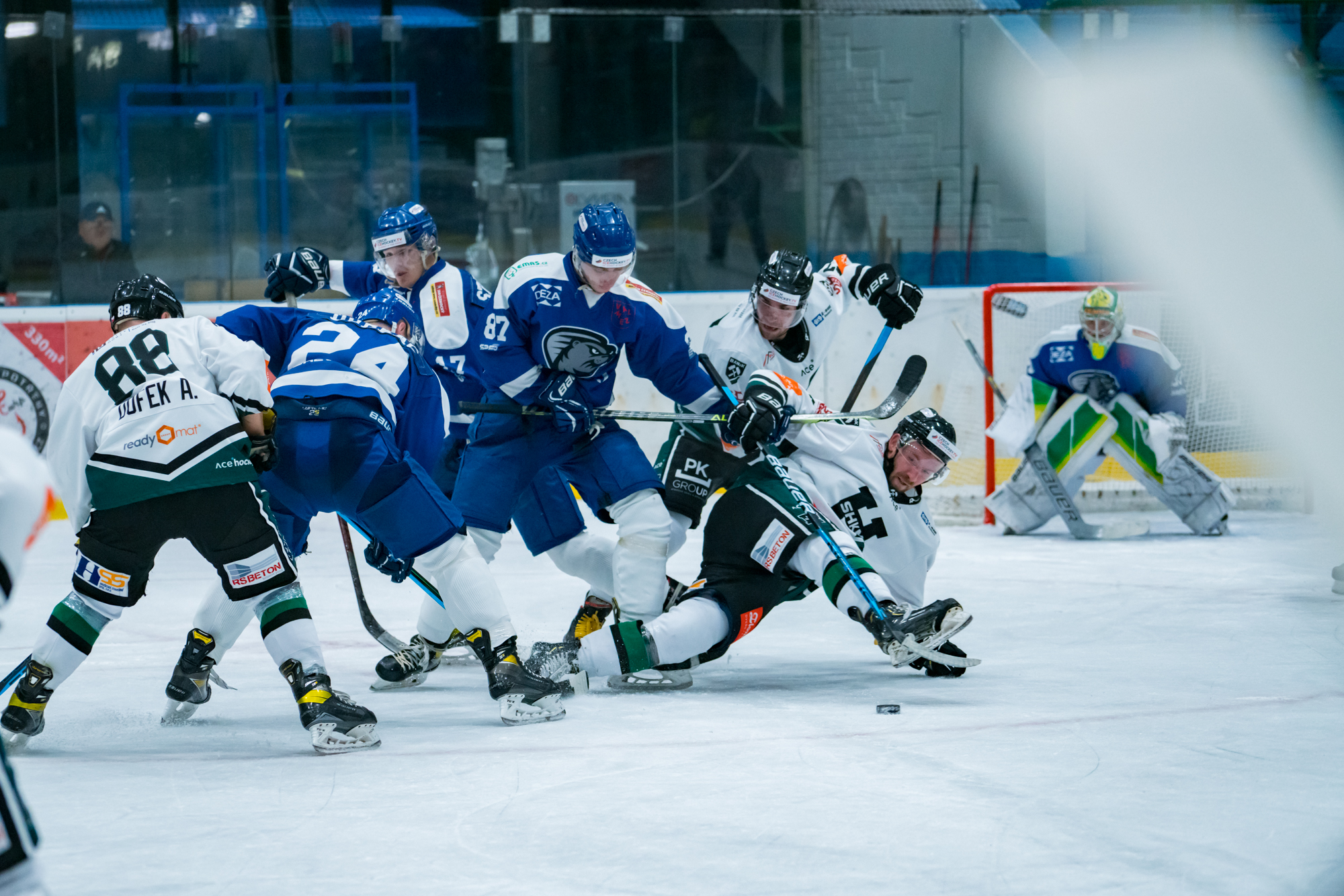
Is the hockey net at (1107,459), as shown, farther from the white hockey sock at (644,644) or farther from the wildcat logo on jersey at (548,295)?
the white hockey sock at (644,644)

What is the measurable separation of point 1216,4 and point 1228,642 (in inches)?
205

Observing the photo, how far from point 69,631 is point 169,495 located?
1.10 feet

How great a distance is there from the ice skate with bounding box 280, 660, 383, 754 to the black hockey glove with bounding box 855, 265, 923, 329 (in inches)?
75.9

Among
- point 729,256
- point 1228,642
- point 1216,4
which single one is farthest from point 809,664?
point 1216,4

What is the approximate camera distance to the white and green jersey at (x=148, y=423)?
2.75 metres

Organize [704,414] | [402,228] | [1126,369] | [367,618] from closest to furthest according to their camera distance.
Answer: [367,618] < [704,414] < [402,228] < [1126,369]

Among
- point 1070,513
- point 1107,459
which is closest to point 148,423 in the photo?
point 1070,513

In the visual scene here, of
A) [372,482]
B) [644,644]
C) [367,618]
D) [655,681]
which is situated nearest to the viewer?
[372,482]

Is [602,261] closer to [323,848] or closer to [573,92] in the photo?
[323,848]

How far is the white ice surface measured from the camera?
6.93 ft

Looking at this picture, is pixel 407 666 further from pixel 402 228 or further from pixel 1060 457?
pixel 1060 457

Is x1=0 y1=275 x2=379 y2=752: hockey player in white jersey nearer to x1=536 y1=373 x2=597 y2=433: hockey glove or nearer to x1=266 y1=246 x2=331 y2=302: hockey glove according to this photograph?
x1=266 y1=246 x2=331 y2=302: hockey glove

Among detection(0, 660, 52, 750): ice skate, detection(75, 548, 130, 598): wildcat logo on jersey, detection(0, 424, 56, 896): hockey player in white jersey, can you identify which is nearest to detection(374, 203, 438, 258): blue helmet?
detection(75, 548, 130, 598): wildcat logo on jersey

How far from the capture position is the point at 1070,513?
5.96m
